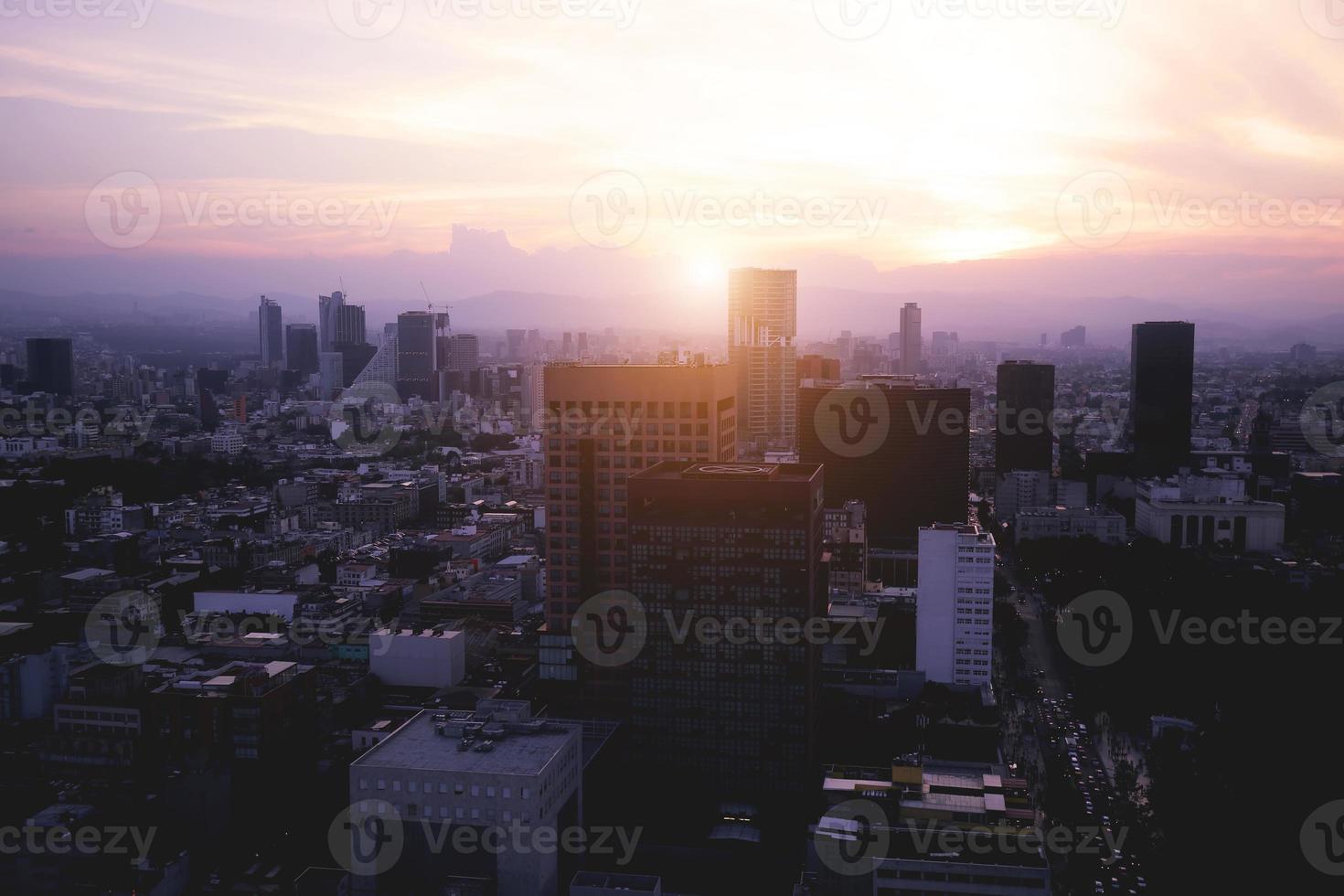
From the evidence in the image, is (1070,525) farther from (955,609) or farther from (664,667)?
(664,667)

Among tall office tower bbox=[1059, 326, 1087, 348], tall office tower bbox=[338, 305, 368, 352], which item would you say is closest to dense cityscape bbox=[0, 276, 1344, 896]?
tall office tower bbox=[338, 305, 368, 352]

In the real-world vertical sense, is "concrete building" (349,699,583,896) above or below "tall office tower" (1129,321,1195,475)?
below

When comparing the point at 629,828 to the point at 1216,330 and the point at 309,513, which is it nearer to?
the point at 309,513

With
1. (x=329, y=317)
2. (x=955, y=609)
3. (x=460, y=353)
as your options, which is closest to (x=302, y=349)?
(x=329, y=317)

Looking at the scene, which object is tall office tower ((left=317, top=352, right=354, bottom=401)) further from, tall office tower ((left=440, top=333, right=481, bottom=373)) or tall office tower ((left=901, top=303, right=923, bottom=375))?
tall office tower ((left=901, top=303, right=923, bottom=375))

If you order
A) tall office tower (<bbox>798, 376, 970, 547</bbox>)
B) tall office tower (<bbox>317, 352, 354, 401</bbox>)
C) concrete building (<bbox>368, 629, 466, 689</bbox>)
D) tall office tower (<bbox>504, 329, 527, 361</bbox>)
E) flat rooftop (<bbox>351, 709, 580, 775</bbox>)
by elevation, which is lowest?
concrete building (<bbox>368, 629, 466, 689</bbox>)

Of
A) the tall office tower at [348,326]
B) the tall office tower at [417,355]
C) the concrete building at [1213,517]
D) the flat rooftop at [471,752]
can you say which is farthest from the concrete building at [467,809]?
the tall office tower at [348,326]
